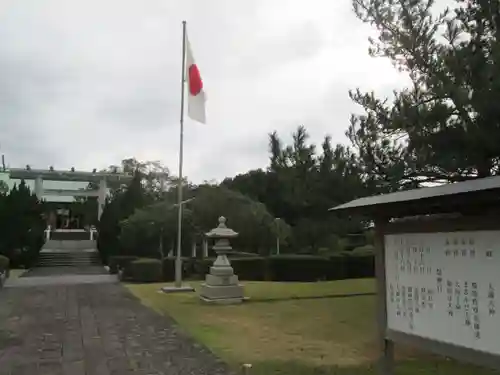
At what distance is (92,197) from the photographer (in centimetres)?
4578

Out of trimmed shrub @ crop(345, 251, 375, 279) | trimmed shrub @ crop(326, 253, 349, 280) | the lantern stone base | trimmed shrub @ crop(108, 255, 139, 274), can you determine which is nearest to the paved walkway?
the lantern stone base

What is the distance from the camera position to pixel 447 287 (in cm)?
456

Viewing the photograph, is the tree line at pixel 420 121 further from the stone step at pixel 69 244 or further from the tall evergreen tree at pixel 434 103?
the stone step at pixel 69 244

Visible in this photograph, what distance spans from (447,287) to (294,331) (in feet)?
16.3

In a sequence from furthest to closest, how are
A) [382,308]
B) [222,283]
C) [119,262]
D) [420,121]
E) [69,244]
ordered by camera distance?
[69,244]
[119,262]
[222,283]
[420,121]
[382,308]

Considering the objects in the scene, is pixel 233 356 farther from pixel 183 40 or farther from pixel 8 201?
pixel 8 201

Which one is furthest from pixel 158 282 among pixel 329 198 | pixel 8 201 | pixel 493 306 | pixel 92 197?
pixel 92 197

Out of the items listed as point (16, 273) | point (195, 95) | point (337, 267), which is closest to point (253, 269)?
point (337, 267)

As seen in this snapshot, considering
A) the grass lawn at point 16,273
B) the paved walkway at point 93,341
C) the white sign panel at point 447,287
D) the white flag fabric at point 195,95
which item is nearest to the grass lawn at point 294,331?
the paved walkway at point 93,341

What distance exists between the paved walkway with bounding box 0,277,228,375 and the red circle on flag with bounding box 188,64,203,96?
6584 millimetres

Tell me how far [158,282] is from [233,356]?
13928 millimetres

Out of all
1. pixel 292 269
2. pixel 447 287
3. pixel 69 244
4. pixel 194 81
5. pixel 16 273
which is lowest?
pixel 16 273

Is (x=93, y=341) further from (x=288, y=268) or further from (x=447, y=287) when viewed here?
(x=288, y=268)

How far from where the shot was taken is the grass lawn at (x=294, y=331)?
6.71 m
